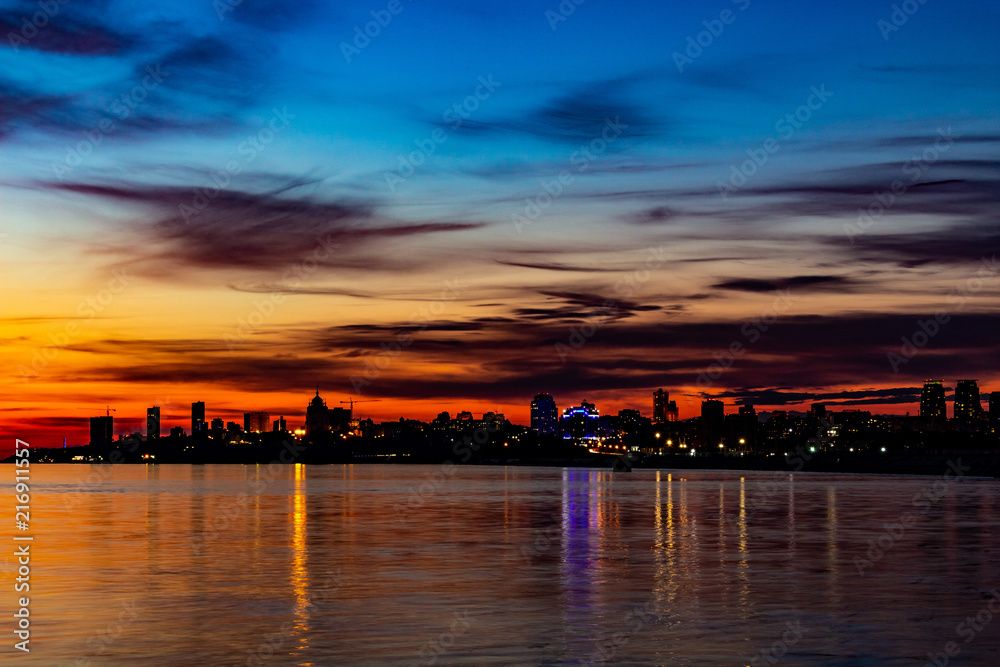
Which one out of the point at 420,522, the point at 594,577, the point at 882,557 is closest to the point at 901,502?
the point at 420,522

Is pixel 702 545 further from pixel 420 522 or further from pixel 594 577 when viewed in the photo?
pixel 420 522

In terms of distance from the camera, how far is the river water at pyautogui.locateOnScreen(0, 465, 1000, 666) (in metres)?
25.6

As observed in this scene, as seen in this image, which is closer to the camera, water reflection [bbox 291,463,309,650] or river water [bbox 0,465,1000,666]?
river water [bbox 0,465,1000,666]

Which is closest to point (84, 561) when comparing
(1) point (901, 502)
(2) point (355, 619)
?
(2) point (355, 619)

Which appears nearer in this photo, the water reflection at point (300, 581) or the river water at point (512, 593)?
the river water at point (512, 593)

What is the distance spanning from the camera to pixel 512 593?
116 feet

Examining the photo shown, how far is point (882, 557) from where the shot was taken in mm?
A: 46188

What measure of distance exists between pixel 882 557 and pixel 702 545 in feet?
28.9

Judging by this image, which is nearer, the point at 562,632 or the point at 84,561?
the point at 562,632

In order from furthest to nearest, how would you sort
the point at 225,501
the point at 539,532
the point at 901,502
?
1. the point at 225,501
2. the point at 901,502
3. the point at 539,532

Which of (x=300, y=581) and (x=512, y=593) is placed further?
(x=300, y=581)

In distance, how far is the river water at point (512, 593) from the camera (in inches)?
1006

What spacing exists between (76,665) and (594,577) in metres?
19.8

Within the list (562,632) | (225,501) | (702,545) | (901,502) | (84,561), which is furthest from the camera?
(225,501)
